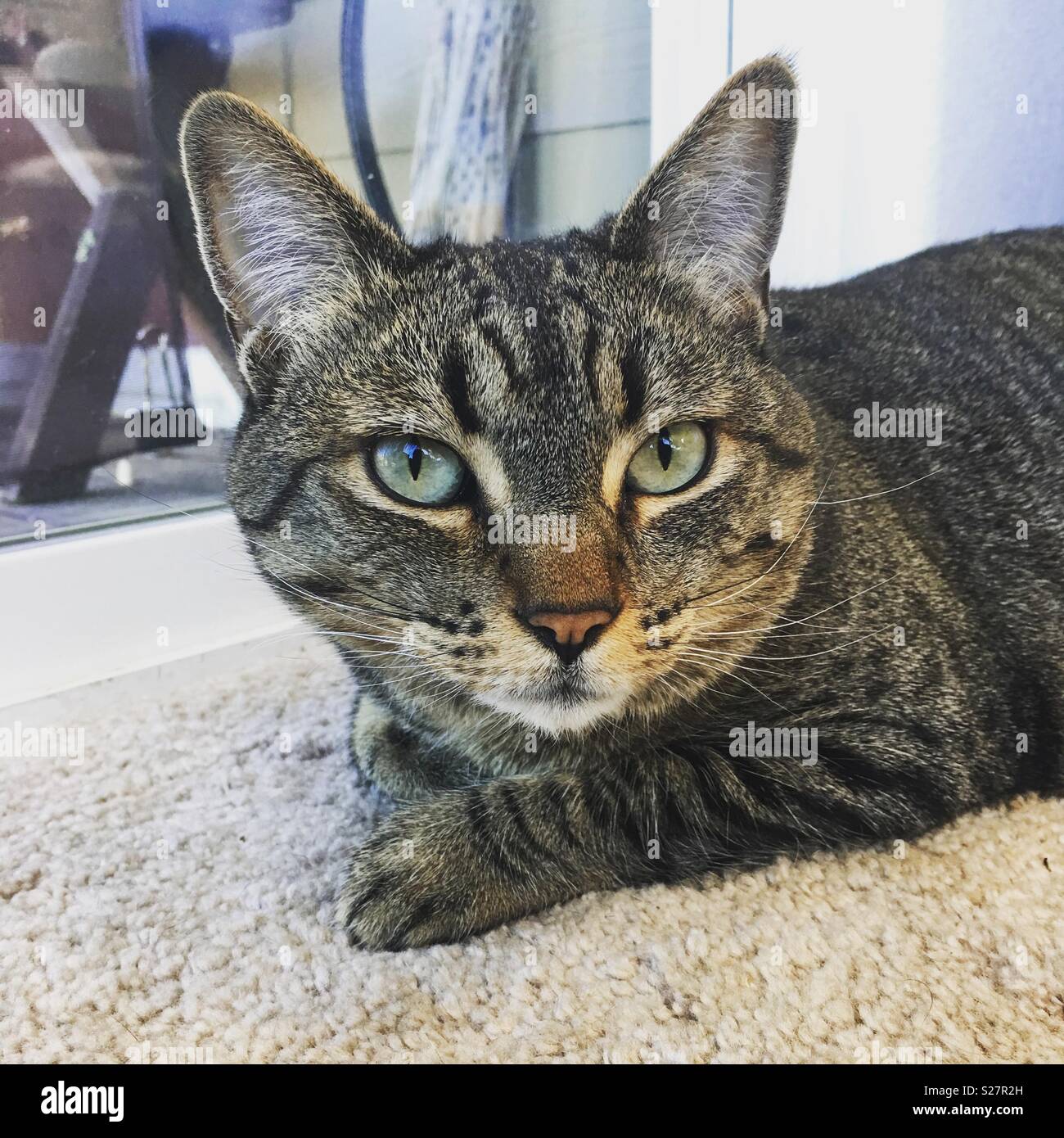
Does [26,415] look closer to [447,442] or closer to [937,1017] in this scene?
[447,442]

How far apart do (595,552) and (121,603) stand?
3.81 ft

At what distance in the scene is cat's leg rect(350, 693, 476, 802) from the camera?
4.16 feet

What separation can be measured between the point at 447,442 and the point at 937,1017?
73cm

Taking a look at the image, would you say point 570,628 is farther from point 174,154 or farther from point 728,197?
point 174,154

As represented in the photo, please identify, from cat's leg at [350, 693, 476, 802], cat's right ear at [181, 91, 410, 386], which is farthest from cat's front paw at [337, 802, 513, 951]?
cat's right ear at [181, 91, 410, 386]

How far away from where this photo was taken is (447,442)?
993mm

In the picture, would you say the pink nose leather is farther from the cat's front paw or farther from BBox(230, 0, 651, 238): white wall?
BBox(230, 0, 651, 238): white wall

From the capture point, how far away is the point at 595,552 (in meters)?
0.93

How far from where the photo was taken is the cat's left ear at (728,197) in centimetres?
104

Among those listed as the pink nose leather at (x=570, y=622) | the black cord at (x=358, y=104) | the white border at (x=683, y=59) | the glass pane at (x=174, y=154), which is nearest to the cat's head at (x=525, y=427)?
the pink nose leather at (x=570, y=622)

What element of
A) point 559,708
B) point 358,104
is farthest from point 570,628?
point 358,104

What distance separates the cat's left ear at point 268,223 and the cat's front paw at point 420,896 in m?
0.62
